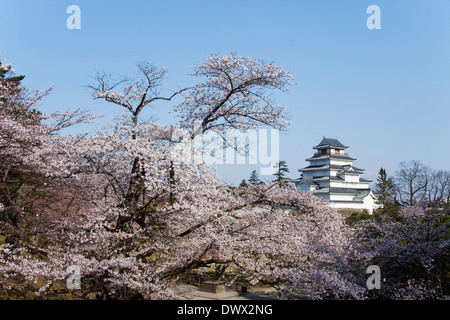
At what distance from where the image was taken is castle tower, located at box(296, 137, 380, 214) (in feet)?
167

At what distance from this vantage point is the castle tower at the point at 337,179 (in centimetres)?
5094

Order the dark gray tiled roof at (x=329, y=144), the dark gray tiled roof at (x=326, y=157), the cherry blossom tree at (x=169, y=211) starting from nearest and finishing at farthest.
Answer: the cherry blossom tree at (x=169, y=211), the dark gray tiled roof at (x=326, y=157), the dark gray tiled roof at (x=329, y=144)

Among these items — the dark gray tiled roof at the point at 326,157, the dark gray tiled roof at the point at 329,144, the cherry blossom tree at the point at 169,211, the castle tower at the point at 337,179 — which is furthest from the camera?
the dark gray tiled roof at the point at 329,144

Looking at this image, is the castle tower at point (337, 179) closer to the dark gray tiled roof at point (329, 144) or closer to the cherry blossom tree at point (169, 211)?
the dark gray tiled roof at point (329, 144)

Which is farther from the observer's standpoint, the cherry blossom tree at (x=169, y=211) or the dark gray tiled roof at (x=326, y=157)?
the dark gray tiled roof at (x=326, y=157)

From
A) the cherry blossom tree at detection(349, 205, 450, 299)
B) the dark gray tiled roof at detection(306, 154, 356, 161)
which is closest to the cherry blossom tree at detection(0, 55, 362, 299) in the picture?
the cherry blossom tree at detection(349, 205, 450, 299)

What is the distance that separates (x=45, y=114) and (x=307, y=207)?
23.7ft

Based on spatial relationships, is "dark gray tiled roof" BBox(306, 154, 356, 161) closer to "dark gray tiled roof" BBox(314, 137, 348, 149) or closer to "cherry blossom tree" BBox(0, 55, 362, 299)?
"dark gray tiled roof" BBox(314, 137, 348, 149)

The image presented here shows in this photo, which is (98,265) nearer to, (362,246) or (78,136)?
(78,136)

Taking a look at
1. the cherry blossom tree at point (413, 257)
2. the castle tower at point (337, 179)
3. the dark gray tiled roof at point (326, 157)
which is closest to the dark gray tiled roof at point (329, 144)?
the castle tower at point (337, 179)

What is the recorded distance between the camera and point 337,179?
52688 mm

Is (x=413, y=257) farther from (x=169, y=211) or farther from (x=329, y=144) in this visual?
(x=329, y=144)

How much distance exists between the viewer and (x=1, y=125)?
805 centimetres
